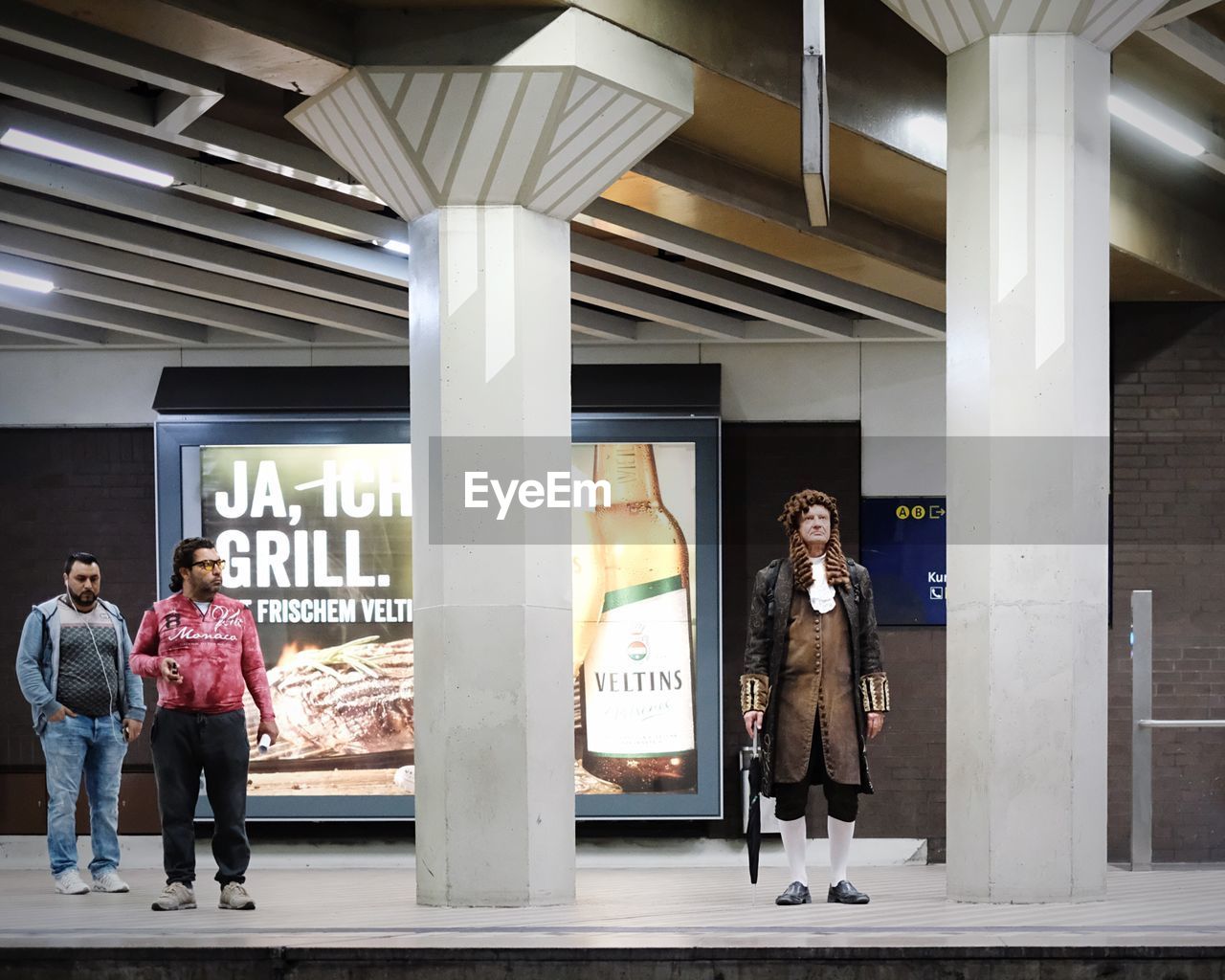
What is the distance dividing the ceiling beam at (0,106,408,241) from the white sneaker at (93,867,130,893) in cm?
398

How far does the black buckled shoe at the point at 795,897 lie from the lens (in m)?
8.29

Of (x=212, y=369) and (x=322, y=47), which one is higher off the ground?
(x=322, y=47)

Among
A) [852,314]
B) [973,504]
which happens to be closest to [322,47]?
[973,504]

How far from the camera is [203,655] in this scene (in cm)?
852

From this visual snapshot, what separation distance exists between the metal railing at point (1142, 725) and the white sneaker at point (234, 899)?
5515mm

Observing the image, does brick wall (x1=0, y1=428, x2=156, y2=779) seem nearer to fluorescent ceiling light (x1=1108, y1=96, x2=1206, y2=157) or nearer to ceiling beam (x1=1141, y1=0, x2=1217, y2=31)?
fluorescent ceiling light (x1=1108, y1=96, x2=1206, y2=157)

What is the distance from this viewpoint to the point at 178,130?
9422mm

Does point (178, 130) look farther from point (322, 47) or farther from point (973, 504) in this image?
point (973, 504)

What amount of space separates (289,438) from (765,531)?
3.77m

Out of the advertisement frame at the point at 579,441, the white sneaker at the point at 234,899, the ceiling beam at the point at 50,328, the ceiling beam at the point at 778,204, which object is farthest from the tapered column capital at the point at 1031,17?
the ceiling beam at the point at 50,328

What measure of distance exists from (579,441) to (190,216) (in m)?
3.80

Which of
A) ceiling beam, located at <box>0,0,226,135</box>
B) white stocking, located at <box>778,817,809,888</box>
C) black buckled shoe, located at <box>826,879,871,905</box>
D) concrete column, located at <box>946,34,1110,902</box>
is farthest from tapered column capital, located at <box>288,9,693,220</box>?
black buckled shoe, located at <box>826,879,871,905</box>

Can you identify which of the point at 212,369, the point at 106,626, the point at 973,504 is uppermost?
the point at 212,369

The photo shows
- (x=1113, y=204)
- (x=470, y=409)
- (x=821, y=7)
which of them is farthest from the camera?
(x=1113, y=204)
